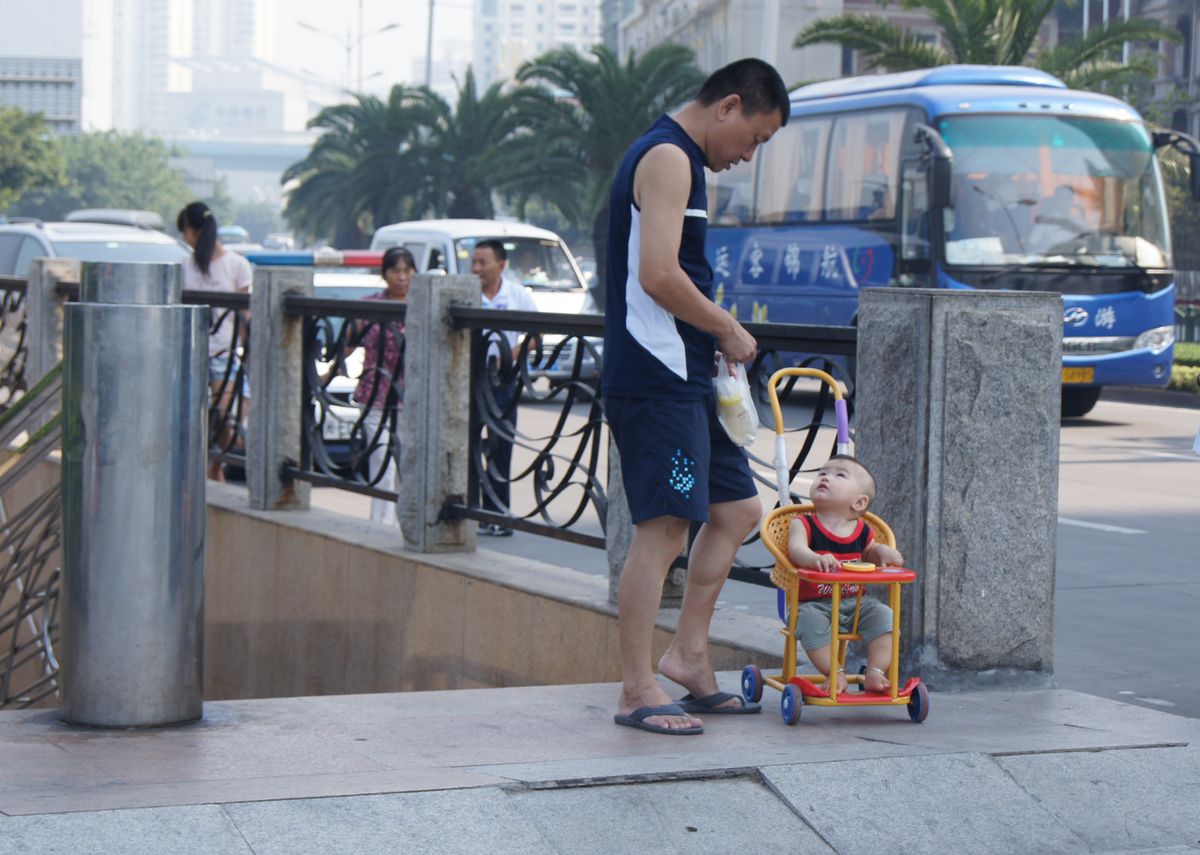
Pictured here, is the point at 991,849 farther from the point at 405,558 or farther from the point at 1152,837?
the point at 405,558

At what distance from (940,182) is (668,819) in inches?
575

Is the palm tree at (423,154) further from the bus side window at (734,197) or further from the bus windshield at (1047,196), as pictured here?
the bus windshield at (1047,196)

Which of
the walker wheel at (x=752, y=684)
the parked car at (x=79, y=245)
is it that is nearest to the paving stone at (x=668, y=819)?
the walker wheel at (x=752, y=684)

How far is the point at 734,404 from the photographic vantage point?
16.0ft

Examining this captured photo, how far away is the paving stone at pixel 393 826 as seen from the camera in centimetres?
364

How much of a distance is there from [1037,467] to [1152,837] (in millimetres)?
1443

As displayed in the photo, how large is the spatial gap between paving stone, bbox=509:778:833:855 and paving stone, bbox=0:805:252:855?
0.68 m

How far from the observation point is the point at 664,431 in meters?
4.71

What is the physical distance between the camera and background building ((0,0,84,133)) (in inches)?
4970

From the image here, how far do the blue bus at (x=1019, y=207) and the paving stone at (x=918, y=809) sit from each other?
545 inches

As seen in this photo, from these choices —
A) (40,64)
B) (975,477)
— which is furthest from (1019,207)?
(40,64)

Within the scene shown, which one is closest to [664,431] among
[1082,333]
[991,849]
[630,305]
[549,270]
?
[630,305]

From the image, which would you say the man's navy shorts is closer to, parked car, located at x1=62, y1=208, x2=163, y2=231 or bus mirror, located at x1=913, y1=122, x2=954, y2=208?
bus mirror, located at x1=913, y1=122, x2=954, y2=208

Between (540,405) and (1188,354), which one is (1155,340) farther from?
(540,405)
